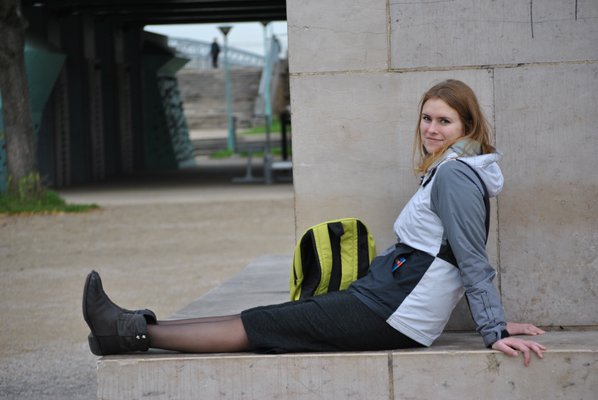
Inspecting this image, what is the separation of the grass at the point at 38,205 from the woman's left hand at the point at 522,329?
12.0 meters

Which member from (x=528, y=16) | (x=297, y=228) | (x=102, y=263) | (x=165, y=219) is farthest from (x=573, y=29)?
(x=165, y=219)

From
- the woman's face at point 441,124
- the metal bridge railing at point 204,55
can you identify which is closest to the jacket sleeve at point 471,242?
the woman's face at point 441,124

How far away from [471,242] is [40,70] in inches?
675

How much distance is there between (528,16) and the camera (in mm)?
5117

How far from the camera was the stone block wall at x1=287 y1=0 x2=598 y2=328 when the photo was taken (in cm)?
510

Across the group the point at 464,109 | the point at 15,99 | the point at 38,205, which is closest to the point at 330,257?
the point at 464,109

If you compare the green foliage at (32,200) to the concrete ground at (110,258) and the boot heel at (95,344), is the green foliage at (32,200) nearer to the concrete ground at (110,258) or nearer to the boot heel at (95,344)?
the concrete ground at (110,258)

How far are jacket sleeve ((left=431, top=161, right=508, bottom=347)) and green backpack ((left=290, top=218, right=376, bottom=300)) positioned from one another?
23.5 inches

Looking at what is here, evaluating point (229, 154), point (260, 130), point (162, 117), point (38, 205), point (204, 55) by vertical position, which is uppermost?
point (204, 55)

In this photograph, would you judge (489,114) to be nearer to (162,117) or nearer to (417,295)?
(417,295)

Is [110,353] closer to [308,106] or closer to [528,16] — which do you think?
[308,106]

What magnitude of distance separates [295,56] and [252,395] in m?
1.55

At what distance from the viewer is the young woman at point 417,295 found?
4352 mm

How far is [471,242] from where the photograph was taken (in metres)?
4.35
